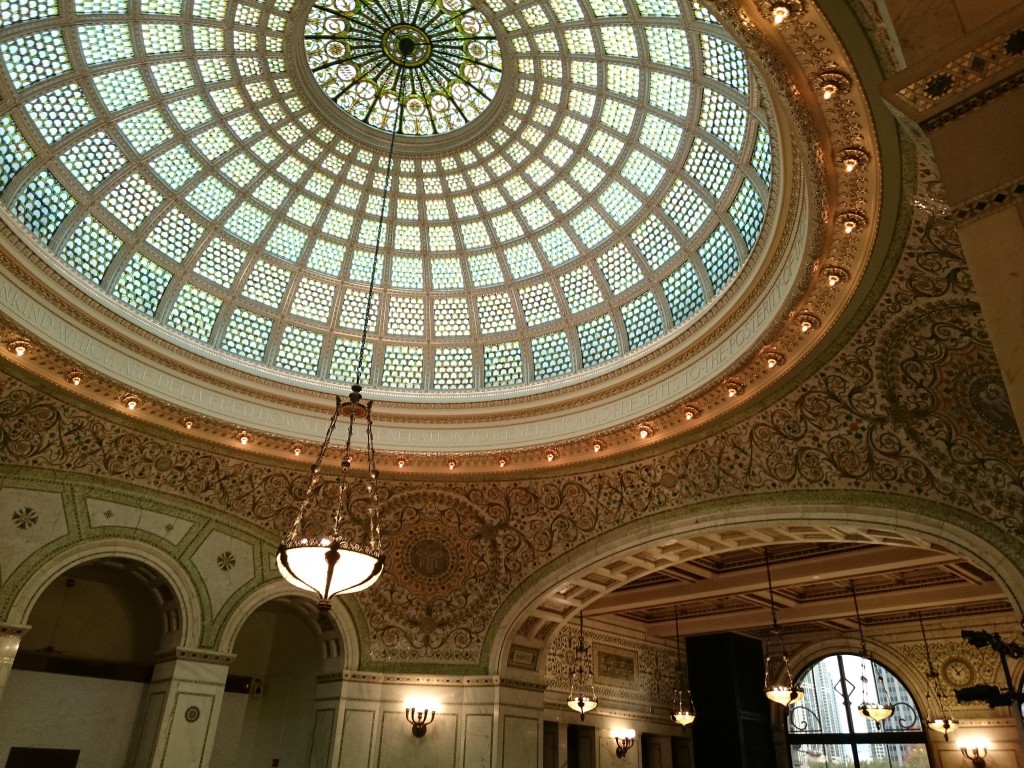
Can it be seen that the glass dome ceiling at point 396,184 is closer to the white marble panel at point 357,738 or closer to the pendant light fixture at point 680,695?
the white marble panel at point 357,738

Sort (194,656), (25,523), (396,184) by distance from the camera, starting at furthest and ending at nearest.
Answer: (396,184) → (194,656) → (25,523)

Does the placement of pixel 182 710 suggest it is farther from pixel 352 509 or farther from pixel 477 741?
pixel 477 741

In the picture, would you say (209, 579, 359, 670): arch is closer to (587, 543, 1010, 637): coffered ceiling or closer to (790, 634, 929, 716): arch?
(587, 543, 1010, 637): coffered ceiling

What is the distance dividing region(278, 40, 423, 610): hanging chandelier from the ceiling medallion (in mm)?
32

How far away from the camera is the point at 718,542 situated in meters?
11.7

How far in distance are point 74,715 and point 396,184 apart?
10.3 metres

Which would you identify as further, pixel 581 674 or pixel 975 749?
pixel 581 674

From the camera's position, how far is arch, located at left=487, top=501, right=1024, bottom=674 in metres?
8.41

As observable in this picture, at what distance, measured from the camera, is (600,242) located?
491 inches

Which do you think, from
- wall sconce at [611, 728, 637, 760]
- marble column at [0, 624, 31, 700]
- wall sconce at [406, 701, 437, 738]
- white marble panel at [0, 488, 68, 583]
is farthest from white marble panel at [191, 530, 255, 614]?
wall sconce at [611, 728, 637, 760]

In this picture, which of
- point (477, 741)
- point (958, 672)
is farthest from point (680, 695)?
point (477, 741)

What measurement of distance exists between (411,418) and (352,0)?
6.55m

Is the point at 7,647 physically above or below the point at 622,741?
above

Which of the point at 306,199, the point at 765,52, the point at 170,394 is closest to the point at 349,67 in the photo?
the point at 306,199
